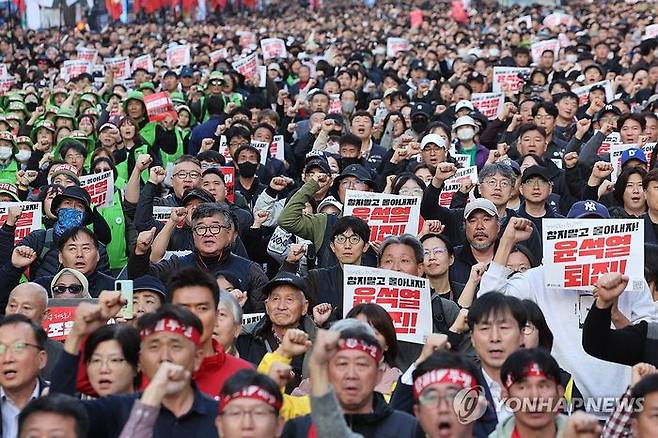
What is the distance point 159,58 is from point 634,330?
18383 millimetres

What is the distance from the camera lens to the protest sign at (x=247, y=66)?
19.2 m

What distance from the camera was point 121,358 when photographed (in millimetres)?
5535

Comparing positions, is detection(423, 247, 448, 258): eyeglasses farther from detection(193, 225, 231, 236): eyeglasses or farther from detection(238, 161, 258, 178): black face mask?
detection(238, 161, 258, 178): black face mask

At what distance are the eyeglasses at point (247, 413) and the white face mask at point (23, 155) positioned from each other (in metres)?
9.32

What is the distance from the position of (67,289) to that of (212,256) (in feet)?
3.35

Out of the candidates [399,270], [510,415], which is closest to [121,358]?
[510,415]

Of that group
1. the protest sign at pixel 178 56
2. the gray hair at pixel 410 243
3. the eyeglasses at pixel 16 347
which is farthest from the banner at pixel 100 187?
the protest sign at pixel 178 56

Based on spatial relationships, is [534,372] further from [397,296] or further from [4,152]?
[4,152]

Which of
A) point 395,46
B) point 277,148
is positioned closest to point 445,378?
point 277,148

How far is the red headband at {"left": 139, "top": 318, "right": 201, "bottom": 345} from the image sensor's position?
5348mm

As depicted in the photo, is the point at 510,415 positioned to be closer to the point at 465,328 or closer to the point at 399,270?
the point at 465,328

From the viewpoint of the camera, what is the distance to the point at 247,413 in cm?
489

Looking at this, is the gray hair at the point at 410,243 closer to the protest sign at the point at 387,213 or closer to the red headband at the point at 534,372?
the protest sign at the point at 387,213

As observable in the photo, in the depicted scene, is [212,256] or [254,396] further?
[212,256]
